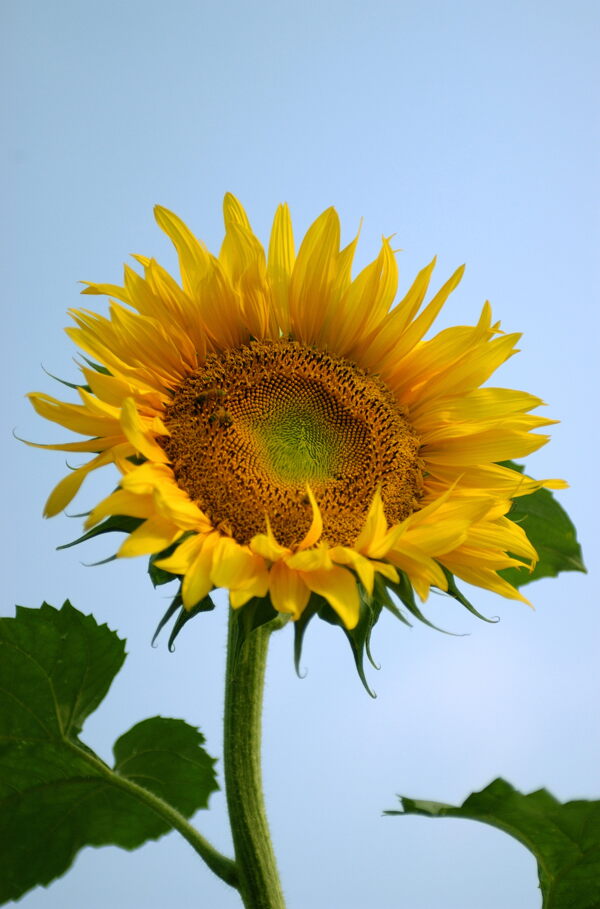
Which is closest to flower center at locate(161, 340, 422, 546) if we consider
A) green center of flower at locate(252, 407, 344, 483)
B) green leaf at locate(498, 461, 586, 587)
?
green center of flower at locate(252, 407, 344, 483)

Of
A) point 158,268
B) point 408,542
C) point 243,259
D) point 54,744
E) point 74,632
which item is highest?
point 243,259

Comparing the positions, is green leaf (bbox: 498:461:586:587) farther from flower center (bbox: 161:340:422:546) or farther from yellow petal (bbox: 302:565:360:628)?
yellow petal (bbox: 302:565:360:628)

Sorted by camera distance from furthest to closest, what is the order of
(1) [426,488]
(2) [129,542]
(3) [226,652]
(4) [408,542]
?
(1) [426,488] < (3) [226,652] < (4) [408,542] < (2) [129,542]

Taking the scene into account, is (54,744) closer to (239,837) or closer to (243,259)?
(239,837)

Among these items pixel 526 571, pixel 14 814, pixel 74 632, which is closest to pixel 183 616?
pixel 74 632

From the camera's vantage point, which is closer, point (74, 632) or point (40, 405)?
point (40, 405)

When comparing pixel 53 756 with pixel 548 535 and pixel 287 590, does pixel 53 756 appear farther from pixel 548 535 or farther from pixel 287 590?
pixel 548 535

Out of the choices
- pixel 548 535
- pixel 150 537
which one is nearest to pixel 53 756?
pixel 150 537
